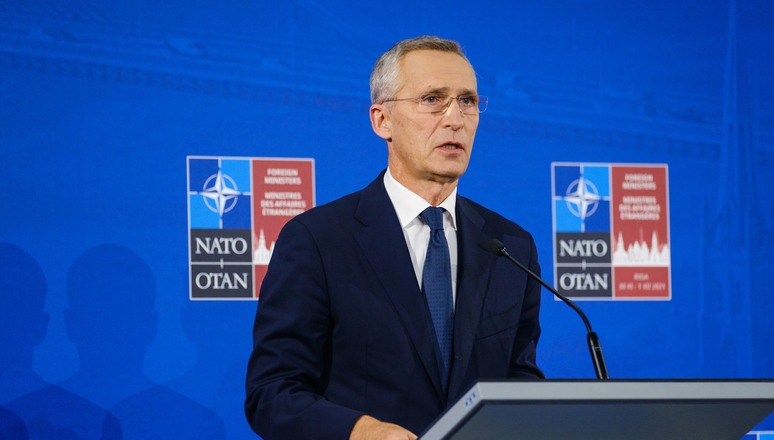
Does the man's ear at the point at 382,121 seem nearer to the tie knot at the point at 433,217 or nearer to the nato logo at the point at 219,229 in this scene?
the tie knot at the point at 433,217

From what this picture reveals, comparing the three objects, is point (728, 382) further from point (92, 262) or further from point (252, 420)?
point (92, 262)

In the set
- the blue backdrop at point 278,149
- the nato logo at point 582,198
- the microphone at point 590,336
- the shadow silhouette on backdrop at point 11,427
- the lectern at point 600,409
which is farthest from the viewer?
the nato logo at point 582,198

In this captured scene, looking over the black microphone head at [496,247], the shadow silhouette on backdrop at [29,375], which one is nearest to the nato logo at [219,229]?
the shadow silhouette on backdrop at [29,375]

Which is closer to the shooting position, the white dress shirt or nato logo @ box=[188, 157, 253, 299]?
the white dress shirt

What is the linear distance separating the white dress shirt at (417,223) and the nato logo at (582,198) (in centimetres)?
154

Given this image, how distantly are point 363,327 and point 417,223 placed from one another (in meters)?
0.31

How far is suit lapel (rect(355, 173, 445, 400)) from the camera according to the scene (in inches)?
71.9

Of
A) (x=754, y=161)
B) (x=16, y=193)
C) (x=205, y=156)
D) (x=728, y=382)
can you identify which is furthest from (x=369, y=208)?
(x=754, y=161)

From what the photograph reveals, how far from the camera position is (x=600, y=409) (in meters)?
1.17

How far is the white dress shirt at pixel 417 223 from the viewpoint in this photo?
1.99 meters

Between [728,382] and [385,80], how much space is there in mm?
1147

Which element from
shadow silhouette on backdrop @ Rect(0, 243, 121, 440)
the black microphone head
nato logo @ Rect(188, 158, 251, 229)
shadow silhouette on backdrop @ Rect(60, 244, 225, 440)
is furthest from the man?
shadow silhouette on backdrop @ Rect(0, 243, 121, 440)

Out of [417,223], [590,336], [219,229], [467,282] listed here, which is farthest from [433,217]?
[219,229]

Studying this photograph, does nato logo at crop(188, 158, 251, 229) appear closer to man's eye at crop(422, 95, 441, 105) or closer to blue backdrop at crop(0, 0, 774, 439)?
blue backdrop at crop(0, 0, 774, 439)
